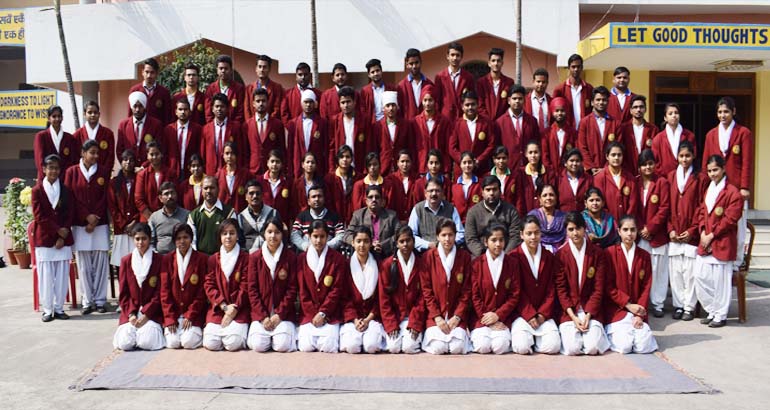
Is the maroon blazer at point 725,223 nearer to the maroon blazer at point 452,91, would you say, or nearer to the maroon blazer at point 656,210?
the maroon blazer at point 656,210

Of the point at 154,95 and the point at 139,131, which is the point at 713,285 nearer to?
the point at 139,131

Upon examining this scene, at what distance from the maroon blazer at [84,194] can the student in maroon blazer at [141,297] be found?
1394 millimetres

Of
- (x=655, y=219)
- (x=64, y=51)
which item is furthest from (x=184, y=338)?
(x=64, y=51)

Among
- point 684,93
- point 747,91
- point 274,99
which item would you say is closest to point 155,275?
point 274,99

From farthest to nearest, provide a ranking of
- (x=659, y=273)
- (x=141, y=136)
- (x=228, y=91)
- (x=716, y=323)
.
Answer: (x=228, y=91) → (x=141, y=136) → (x=659, y=273) → (x=716, y=323)

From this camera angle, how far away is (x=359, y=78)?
1274cm

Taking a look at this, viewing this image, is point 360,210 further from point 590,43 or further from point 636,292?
point 590,43

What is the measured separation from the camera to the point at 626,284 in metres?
6.02

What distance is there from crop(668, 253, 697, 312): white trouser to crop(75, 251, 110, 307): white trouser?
18.7 feet

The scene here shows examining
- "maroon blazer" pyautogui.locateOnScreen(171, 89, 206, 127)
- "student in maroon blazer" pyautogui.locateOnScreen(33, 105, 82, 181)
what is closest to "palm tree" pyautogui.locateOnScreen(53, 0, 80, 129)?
"student in maroon blazer" pyautogui.locateOnScreen(33, 105, 82, 181)

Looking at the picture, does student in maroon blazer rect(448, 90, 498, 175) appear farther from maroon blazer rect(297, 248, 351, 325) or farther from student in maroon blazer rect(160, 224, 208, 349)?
student in maroon blazer rect(160, 224, 208, 349)

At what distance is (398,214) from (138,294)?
8.28 ft

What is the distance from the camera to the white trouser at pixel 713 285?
6578 mm

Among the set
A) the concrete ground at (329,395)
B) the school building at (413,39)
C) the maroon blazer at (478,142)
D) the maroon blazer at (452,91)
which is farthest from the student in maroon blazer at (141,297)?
the school building at (413,39)
